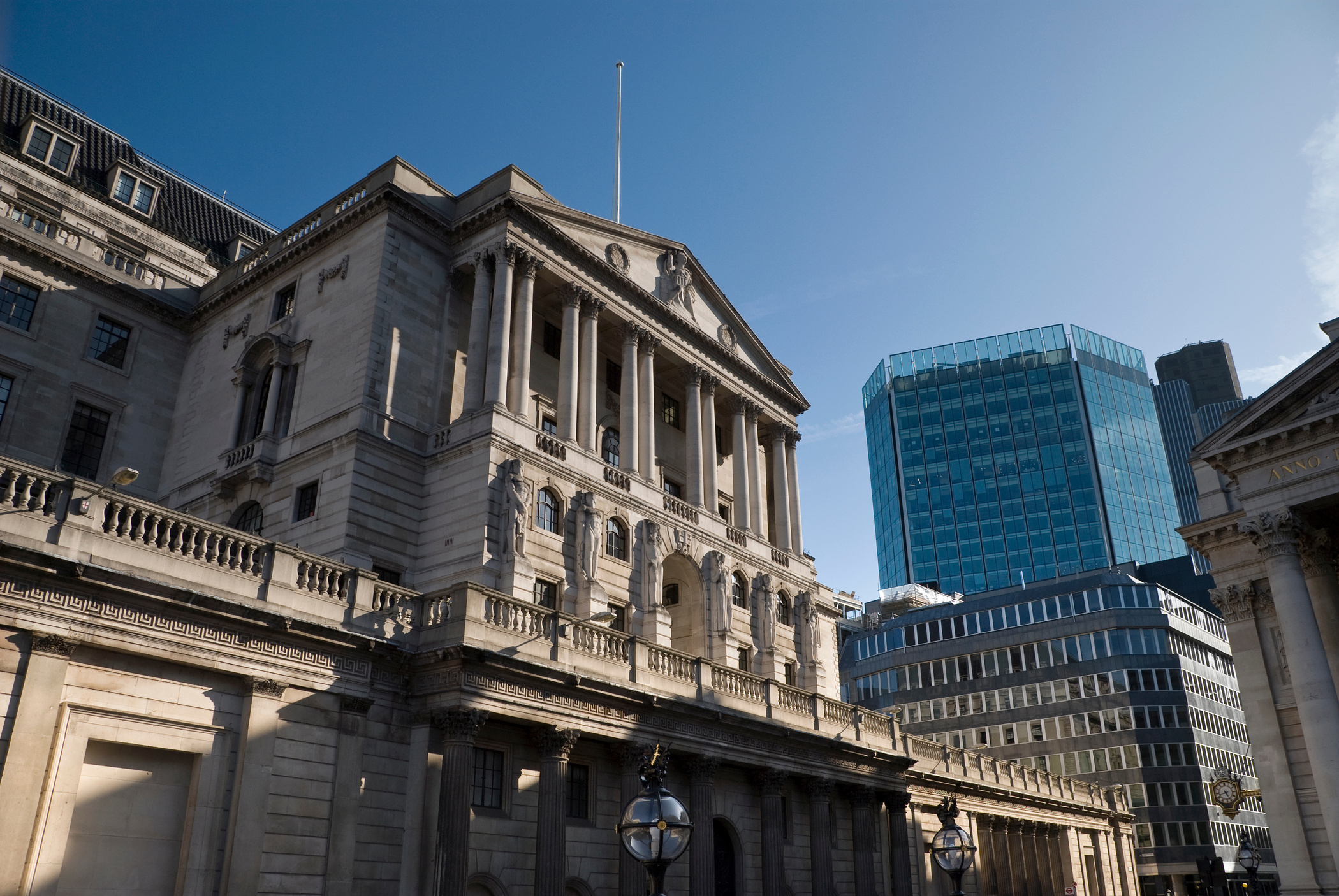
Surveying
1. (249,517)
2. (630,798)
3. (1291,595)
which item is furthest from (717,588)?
(1291,595)

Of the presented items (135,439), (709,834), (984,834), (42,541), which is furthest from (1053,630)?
(42,541)

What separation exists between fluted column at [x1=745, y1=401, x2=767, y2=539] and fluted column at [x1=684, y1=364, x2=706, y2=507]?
131 inches

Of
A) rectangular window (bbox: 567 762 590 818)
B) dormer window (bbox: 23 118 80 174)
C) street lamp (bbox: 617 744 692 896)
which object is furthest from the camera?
→ dormer window (bbox: 23 118 80 174)

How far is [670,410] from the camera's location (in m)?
48.7

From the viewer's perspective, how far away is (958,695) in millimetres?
82375

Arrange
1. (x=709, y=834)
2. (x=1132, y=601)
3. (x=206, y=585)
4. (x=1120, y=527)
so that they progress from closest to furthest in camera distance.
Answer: (x=206, y=585)
(x=709, y=834)
(x=1132, y=601)
(x=1120, y=527)

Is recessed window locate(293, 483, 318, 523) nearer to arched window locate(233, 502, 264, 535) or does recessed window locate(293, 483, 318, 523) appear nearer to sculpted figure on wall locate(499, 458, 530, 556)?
arched window locate(233, 502, 264, 535)

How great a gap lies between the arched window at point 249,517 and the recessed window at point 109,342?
34.7ft

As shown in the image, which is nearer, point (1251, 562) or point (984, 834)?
point (1251, 562)

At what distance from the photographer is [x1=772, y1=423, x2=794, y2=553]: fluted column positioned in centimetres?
4988

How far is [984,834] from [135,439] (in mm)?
43988

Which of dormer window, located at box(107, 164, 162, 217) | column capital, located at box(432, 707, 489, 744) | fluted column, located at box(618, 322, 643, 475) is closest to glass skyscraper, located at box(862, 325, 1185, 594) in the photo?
fluted column, located at box(618, 322, 643, 475)

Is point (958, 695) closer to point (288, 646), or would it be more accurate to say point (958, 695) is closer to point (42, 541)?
point (288, 646)

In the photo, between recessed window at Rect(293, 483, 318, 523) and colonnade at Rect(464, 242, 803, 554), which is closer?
recessed window at Rect(293, 483, 318, 523)
